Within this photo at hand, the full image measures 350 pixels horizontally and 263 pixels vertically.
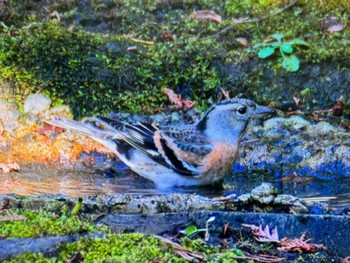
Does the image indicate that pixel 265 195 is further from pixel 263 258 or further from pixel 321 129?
pixel 321 129

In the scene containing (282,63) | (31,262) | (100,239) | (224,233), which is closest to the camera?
(31,262)

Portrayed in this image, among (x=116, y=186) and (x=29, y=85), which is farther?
(x=29, y=85)

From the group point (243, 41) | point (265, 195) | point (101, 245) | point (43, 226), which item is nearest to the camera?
point (101, 245)

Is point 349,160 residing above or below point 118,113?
below

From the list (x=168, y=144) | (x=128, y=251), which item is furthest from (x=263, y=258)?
(x=168, y=144)

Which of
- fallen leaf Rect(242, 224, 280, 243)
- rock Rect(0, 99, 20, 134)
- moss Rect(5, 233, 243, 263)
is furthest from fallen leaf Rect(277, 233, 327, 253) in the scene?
rock Rect(0, 99, 20, 134)

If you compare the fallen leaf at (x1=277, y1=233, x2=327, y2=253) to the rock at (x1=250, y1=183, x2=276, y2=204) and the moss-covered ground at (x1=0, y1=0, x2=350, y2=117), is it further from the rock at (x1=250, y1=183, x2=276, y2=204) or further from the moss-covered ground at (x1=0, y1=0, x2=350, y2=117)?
the moss-covered ground at (x1=0, y1=0, x2=350, y2=117)

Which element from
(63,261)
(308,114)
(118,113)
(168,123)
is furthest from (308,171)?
(63,261)

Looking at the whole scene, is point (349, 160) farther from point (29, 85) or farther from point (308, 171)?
point (29, 85)
